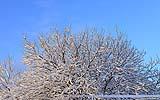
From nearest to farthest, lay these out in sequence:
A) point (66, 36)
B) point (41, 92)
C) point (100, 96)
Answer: point (100, 96) < point (41, 92) < point (66, 36)

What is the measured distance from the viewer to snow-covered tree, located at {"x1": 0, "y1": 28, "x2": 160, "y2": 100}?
20.3m

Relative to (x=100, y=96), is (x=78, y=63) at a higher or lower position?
higher

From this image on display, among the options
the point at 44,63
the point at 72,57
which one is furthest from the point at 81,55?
the point at 44,63

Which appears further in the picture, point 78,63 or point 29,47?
point 29,47

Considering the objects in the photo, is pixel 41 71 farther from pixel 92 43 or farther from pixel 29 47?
pixel 92 43

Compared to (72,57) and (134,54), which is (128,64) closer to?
(134,54)

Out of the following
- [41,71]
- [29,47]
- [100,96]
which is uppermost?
[29,47]

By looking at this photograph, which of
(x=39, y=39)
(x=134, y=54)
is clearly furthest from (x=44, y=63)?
(x=134, y=54)

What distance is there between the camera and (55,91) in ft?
66.5

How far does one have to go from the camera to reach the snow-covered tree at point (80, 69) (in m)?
20.3

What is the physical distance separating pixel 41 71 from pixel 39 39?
2.36 meters

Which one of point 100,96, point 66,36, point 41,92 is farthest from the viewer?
point 66,36

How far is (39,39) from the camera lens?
22.8 metres

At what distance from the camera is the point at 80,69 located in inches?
812
